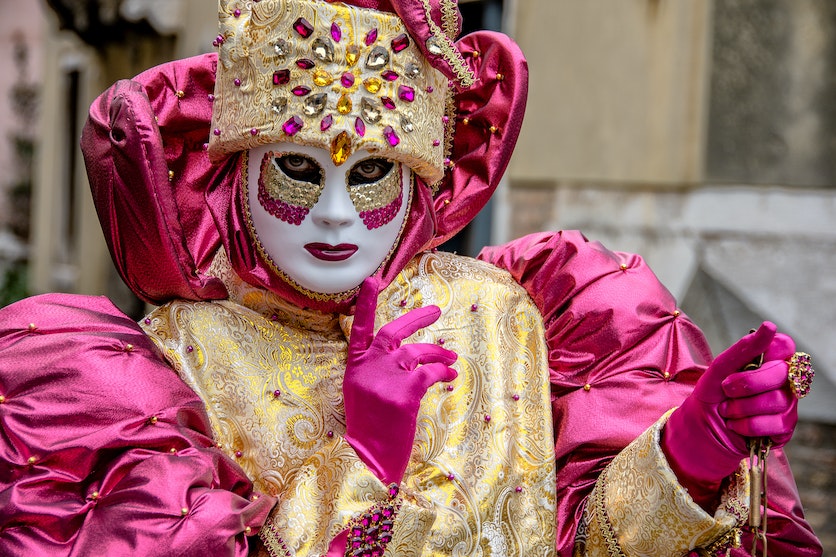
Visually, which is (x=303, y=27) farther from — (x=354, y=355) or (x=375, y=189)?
(x=354, y=355)

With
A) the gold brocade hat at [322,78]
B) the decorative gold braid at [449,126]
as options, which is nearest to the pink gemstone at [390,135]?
the gold brocade hat at [322,78]

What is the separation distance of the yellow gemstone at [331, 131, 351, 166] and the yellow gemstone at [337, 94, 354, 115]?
0.04 m

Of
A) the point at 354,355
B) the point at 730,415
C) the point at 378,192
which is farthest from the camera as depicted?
the point at 378,192

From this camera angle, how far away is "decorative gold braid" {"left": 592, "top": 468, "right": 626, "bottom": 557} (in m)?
2.15

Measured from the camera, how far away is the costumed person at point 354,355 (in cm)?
194

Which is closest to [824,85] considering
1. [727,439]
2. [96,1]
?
[727,439]

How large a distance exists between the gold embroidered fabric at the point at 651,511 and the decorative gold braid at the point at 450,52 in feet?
2.40

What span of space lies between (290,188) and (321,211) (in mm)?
72

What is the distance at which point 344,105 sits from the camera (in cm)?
210

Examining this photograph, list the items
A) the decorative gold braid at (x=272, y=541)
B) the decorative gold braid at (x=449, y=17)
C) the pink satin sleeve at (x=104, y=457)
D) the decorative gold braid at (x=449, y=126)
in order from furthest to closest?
the decorative gold braid at (x=449, y=126)
the decorative gold braid at (x=449, y=17)
the decorative gold braid at (x=272, y=541)
the pink satin sleeve at (x=104, y=457)

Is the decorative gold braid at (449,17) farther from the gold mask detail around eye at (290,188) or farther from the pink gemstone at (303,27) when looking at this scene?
the gold mask detail around eye at (290,188)

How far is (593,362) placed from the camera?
234cm

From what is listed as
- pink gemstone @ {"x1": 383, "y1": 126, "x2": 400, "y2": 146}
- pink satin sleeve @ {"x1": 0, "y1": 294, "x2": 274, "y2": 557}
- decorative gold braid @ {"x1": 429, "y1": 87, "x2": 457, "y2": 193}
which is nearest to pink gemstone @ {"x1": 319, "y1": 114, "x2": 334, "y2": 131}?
pink gemstone @ {"x1": 383, "y1": 126, "x2": 400, "y2": 146}

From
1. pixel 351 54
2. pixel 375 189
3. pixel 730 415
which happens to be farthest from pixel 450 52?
pixel 730 415
